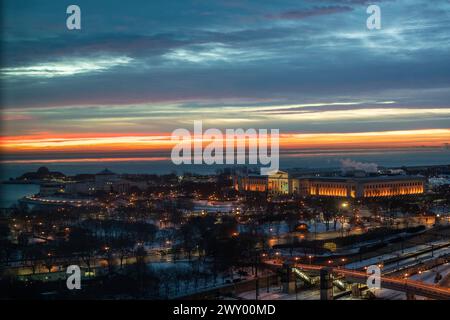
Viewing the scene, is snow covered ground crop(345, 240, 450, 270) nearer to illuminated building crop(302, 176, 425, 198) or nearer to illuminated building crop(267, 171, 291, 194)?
illuminated building crop(302, 176, 425, 198)

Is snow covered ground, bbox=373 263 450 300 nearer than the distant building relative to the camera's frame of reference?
Yes

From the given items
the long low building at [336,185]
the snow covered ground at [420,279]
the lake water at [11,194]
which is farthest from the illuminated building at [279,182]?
the snow covered ground at [420,279]

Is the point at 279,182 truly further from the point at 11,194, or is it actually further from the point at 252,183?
the point at 11,194

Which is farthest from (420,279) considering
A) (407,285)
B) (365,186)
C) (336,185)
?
(336,185)

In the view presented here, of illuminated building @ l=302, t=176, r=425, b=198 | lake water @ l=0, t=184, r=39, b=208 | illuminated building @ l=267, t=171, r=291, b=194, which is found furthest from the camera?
illuminated building @ l=267, t=171, r=291, b=194

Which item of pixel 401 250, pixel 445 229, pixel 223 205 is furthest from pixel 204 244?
pixel 223 205

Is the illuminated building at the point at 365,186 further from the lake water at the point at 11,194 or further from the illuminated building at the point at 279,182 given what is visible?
the lake water at the point at 11,194

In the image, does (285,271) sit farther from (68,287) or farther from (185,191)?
(185,191)

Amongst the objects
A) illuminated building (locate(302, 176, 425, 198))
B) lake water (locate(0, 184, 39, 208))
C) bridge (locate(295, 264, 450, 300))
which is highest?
illuminated building (locate(302, 176, 425, 198))

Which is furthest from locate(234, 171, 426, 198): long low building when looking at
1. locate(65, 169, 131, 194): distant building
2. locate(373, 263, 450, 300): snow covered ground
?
locate(373, 263, 450, 300): snow covered ground
